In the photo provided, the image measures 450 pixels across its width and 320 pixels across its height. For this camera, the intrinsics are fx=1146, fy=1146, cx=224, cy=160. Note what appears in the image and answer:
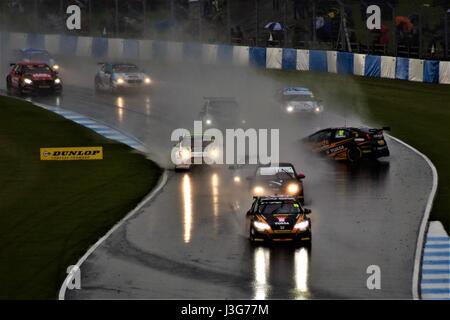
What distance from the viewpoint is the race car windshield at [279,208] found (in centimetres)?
2889

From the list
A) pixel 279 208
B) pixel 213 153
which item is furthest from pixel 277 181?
pixel 213 153

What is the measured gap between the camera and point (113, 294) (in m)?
24.1

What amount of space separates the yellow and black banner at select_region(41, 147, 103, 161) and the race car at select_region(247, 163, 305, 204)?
35.4 feet

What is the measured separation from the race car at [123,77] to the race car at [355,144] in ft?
66.4

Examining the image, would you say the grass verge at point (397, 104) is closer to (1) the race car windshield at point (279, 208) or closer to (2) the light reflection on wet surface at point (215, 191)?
(2) the light reflection on wet surface at point (215, 191)

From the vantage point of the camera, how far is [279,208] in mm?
29109

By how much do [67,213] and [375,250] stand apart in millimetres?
9936

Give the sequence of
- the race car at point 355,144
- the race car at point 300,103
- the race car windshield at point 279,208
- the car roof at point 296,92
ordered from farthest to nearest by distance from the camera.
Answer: the car roof at point 296,92
the race car at point 300,103
the race car at point 355,144
the race car windshield at point 279,208

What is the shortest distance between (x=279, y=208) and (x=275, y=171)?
19.2 feet

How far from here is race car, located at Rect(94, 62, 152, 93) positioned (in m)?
60.7

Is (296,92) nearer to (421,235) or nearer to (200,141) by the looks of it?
(200,141)

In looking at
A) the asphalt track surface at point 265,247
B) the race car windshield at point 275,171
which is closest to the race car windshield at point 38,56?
the asphalt track surface at point 265,247

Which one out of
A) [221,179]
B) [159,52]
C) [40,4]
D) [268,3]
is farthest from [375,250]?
[40,4]

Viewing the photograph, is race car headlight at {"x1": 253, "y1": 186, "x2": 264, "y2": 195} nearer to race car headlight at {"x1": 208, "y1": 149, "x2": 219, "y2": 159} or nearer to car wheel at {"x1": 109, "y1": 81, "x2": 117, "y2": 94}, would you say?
race car headlight at {"x1": 208, "y1": 149, "x2": 219, "y2": 159}
